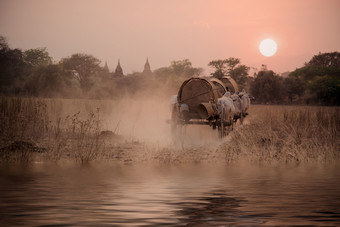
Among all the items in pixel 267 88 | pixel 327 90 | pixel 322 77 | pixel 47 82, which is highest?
pixel 322 77

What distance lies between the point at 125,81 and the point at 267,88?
64.3 feet

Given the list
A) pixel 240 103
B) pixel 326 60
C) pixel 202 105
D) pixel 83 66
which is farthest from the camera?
pixel 326 60

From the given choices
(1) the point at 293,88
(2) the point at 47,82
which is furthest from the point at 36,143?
(1) the point at 293,88

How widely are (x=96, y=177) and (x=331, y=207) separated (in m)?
4.36

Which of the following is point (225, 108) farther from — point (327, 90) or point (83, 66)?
point (83, 66)

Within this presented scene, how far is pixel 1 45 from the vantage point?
61656 millimetres

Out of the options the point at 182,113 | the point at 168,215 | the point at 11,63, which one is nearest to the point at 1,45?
the point at 11,63

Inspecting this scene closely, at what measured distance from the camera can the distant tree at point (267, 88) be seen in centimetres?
5534

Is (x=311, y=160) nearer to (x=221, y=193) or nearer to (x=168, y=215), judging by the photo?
(x=221, y=193)

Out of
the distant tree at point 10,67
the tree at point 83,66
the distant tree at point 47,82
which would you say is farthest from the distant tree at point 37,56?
the distant tree at point 47,82

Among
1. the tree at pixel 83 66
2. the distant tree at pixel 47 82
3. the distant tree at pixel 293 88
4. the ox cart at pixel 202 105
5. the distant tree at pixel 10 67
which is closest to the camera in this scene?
the ox cart at pixel 202 105

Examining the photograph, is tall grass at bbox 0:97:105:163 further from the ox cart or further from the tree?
the tree

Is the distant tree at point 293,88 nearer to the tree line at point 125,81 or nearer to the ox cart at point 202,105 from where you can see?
the tree line at point 125,81

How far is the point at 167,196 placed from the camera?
7.38 meters
